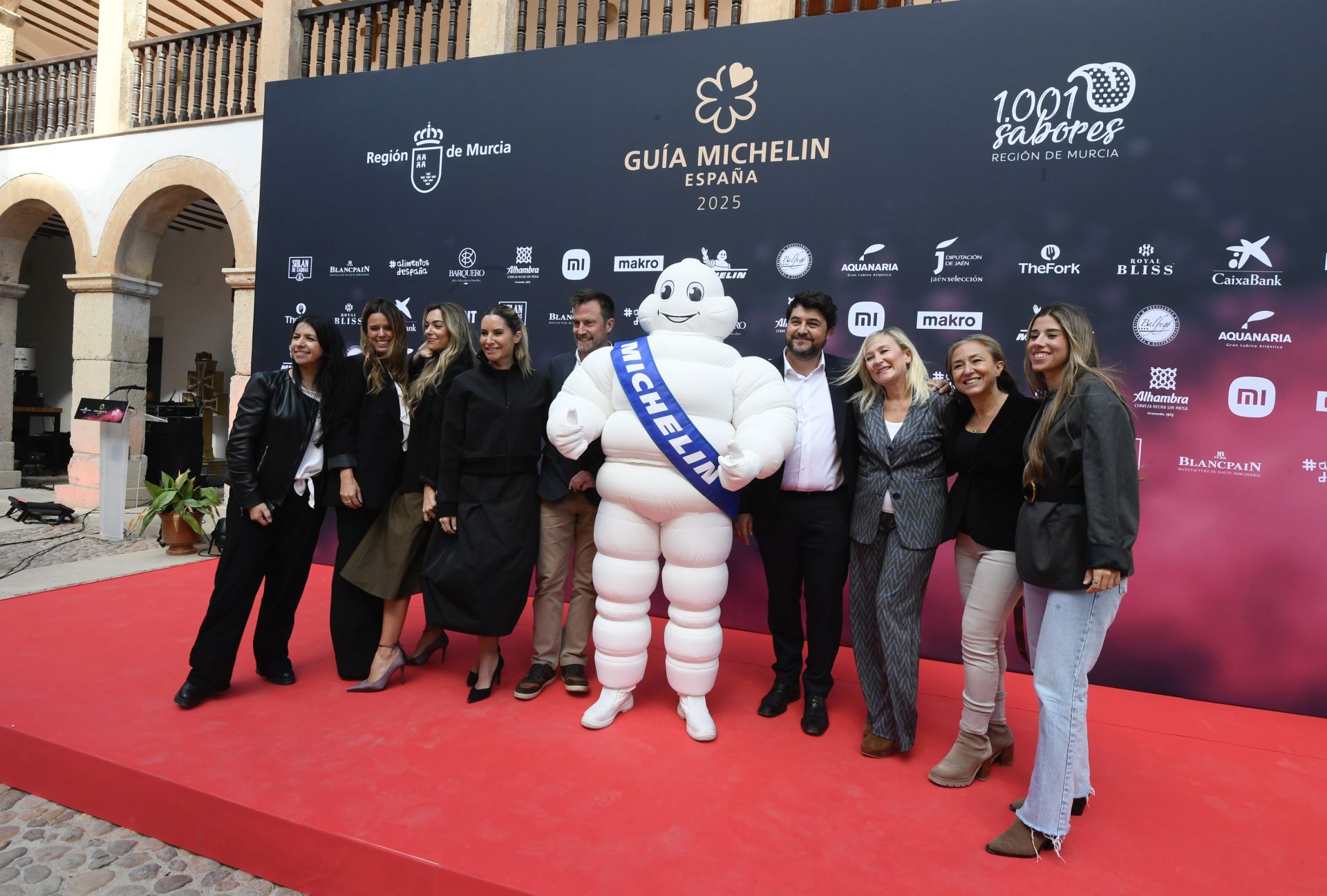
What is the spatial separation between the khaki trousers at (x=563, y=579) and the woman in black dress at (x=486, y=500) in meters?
0.15

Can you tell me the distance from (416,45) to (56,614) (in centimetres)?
418

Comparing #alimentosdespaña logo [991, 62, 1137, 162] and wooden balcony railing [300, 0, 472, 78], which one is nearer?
#alimentosdespaña logo [991, 62, 1137, 162]

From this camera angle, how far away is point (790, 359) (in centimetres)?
270

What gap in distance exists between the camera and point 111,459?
17.5 feet

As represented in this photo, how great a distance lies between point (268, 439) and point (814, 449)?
1954 millimetres

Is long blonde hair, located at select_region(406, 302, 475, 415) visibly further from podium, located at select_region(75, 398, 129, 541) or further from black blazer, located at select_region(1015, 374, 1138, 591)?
podium, located at select_region(75, 398, 129, 541)

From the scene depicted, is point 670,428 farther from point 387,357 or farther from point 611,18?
point 611,18

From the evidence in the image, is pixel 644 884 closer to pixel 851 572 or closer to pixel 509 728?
pixel 509 728

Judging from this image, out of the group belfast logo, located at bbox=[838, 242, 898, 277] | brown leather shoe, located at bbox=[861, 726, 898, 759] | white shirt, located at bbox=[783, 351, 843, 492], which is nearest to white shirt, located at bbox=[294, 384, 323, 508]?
white shirt, located at bbox=[783, 351, 843, 492]

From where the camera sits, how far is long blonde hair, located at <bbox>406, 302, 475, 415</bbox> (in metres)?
2.79

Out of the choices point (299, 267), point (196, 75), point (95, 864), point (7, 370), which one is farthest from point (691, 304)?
point (7, 370)

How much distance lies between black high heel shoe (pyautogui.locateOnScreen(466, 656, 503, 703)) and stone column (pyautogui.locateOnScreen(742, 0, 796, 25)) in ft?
12.7

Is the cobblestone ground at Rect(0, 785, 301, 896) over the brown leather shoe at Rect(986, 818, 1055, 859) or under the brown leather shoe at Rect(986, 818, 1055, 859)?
under

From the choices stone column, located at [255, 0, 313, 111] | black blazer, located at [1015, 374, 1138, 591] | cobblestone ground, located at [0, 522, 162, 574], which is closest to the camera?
black blazer, located at [1015, 374, 1138, 591]
